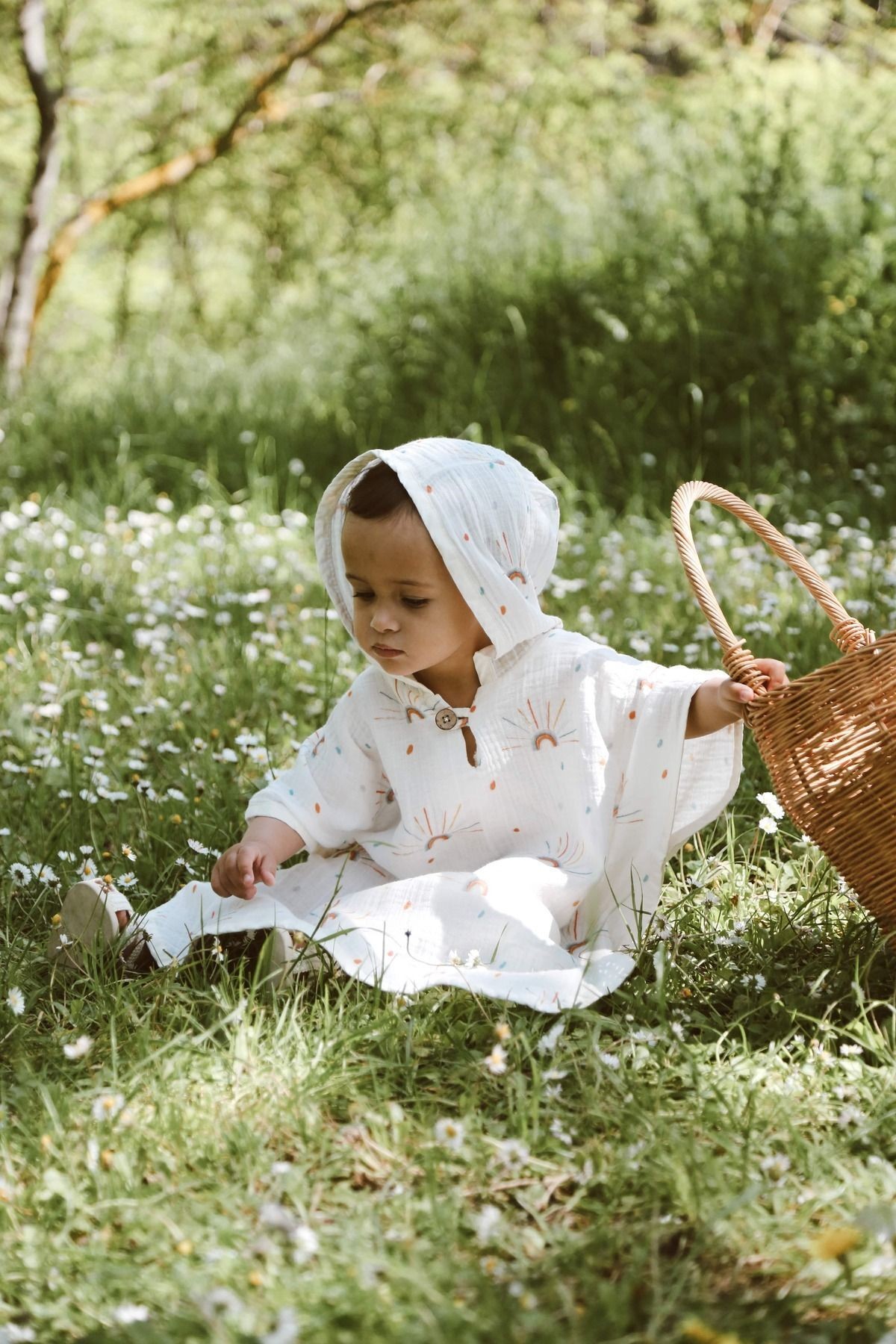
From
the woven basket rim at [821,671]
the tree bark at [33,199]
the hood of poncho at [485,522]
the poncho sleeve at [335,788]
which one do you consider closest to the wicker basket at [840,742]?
the woven basket rim at [821,671]

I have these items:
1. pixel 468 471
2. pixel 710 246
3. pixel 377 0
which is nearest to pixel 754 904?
pixel 468 471

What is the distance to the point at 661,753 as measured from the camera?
2.29 meters

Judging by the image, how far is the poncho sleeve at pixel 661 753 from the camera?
7.48ft

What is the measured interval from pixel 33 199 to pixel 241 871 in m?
7.50

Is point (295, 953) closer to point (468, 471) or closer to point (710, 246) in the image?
point (468, 471)

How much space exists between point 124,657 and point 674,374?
8.83 feet

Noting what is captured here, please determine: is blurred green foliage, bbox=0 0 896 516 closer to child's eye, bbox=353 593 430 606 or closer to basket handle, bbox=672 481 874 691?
basket handle, bbox=672 481 874 691

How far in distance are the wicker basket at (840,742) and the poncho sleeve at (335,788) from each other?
0.74 meters

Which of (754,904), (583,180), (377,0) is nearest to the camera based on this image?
(754,904)

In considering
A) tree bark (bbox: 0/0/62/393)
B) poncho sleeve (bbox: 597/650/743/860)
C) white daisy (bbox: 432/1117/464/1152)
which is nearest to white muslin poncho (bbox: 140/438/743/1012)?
poncho sleeve (bbox: 597/650/743/860)

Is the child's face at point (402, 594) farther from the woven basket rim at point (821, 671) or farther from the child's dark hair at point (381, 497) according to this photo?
the woven basket rim at point (821, 671)

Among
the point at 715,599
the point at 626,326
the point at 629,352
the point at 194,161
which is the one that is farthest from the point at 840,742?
the point at 194,161

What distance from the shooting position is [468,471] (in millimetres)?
2271

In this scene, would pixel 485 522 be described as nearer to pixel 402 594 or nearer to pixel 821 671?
pixel 402 594
